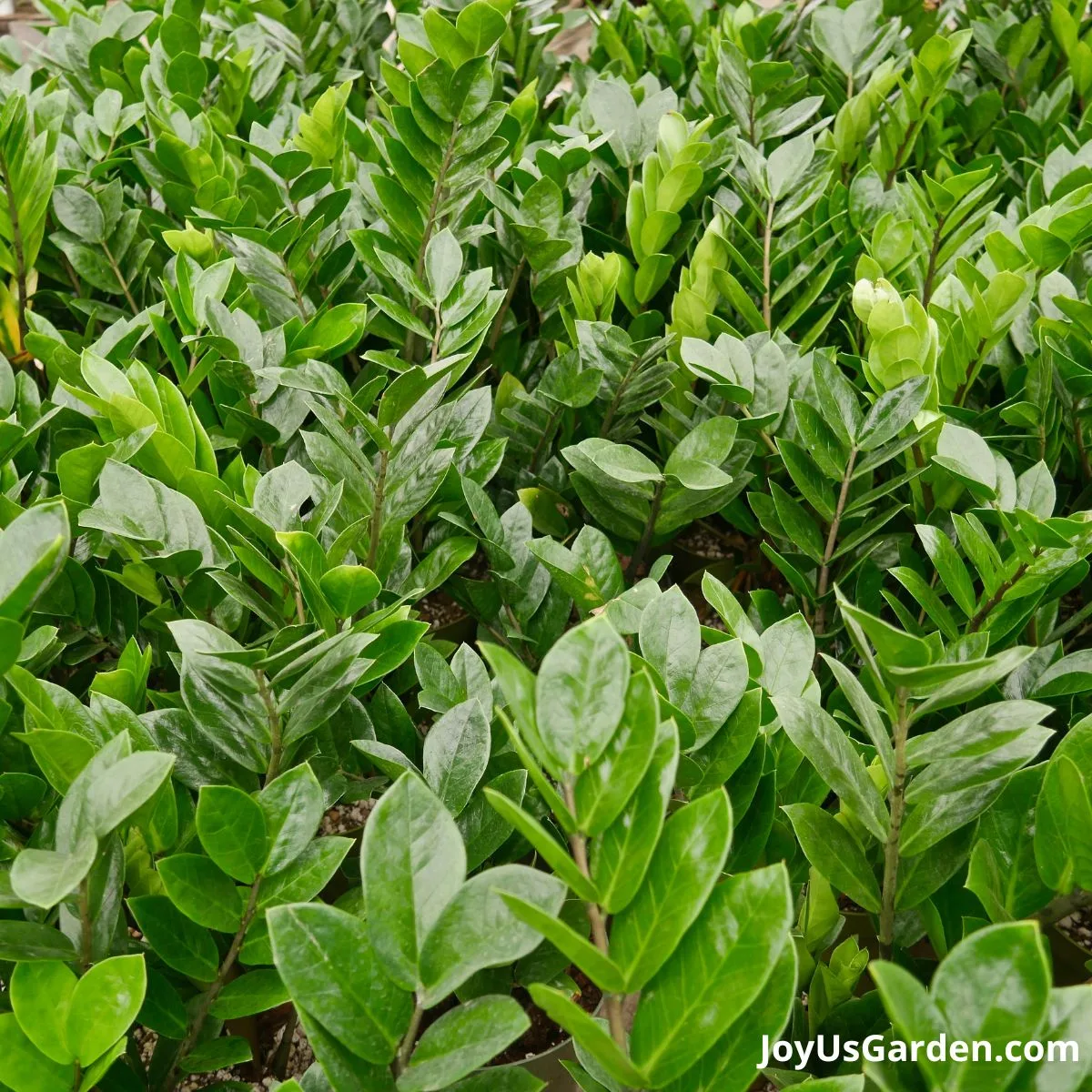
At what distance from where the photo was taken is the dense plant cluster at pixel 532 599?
16.4 inches

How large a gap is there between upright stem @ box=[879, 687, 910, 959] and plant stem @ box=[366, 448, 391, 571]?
34cm

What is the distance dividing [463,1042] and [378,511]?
1.14 feet

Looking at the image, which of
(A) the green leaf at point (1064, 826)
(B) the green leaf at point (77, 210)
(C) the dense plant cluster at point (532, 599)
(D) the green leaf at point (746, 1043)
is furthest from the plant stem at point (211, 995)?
(B) the green leaf at point (77, 210)

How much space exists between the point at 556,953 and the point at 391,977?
0.53ft

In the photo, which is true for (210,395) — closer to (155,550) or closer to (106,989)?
(155,550)

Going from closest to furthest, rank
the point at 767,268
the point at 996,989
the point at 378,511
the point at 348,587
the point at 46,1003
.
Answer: the point at 996,989
the point at 46,1003
the point at 348,587
the point at 378,511
the point at 767,268

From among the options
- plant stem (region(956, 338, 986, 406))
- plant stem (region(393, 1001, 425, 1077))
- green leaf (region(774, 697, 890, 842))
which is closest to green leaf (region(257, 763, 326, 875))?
plant stem (region(393, 1001, 425, 1077))

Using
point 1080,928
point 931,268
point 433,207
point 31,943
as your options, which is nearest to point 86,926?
point 31,943

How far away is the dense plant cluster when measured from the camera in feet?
1.37

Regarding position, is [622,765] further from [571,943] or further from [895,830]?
[895,830]

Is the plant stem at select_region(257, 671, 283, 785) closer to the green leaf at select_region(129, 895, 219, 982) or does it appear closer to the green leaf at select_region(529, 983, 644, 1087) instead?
the green leaf at select_region(129, 895, 219, 982)

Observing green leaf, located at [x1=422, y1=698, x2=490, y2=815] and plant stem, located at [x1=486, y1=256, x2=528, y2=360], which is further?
plant stem, located at [x1=486, y1=256, x2=528, y2=360]

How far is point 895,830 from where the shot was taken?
53cm

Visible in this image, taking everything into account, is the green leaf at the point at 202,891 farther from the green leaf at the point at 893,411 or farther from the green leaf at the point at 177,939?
the green leaf at the point at 893,411
